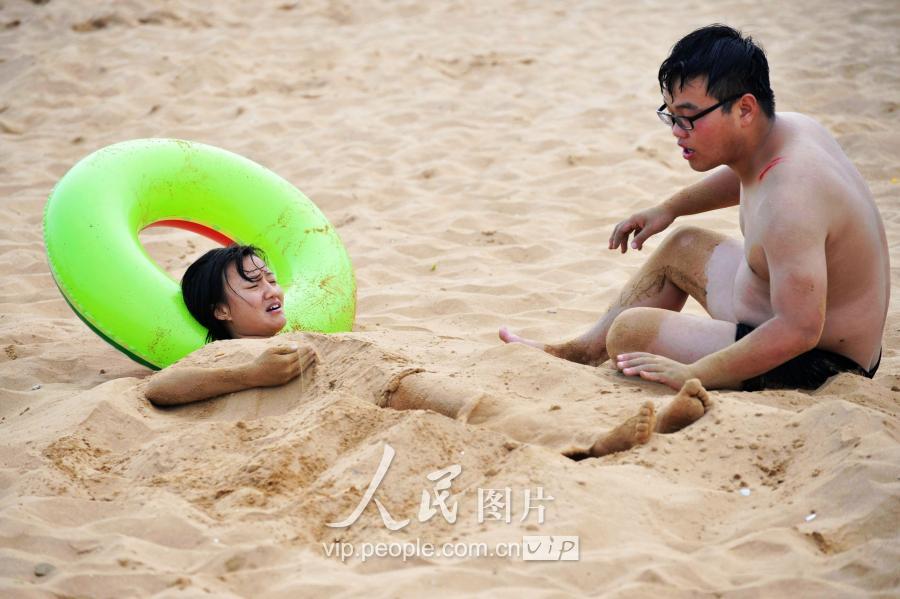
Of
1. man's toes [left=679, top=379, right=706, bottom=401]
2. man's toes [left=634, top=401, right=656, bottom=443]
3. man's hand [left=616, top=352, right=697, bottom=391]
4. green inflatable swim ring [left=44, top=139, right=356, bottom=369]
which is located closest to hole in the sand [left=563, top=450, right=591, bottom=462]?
man's toes [left=634, top=401, right=656, bottom=443]

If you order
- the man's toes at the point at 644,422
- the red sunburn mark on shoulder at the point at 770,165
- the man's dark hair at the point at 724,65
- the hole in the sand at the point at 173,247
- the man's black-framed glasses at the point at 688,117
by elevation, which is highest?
the man's dark hair at the point at 724,65

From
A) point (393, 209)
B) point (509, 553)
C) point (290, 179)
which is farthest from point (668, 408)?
point (290, 179)

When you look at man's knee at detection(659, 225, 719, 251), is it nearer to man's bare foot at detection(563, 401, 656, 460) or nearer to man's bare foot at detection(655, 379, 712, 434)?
man's bare foot at detection(655, 379, 712, 434)

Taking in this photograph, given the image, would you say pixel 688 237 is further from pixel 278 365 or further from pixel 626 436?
pixel 278 365

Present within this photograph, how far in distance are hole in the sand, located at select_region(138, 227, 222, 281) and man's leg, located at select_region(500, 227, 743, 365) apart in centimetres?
216

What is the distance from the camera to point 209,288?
3.67 metres

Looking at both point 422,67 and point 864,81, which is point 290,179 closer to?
point 422,67

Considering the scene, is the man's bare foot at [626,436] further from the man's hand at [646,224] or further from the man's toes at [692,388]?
the man's hand at [646,224]

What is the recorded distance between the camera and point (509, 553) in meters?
2.14

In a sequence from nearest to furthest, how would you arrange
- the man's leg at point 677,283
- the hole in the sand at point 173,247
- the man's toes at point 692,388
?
the man's toes at point 692,388 < the man's leg at point 677,283 < the hole in the sand at point 173,247

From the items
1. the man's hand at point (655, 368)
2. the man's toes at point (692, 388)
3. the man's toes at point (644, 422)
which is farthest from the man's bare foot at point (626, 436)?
the man's hand at point (655, 368)

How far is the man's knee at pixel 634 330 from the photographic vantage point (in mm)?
3180

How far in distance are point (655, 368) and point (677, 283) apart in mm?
585

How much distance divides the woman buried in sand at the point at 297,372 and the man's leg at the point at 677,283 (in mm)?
700
